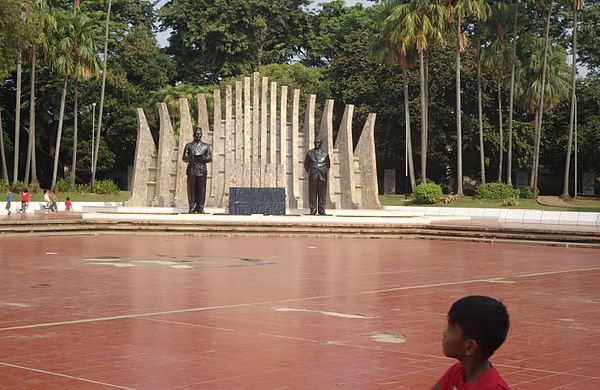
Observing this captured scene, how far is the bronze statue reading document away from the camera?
1144 inches

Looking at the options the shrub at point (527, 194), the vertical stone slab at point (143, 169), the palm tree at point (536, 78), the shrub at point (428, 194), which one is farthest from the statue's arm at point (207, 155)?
the palm tree at point (536, 78)

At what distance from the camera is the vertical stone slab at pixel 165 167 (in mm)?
33281

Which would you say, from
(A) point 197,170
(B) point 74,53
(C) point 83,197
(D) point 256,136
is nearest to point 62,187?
(C) point 83,197

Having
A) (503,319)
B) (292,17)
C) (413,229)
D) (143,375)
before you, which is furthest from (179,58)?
(503,319)

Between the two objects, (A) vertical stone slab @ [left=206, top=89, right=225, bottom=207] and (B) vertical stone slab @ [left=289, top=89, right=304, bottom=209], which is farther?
(A) vertical stone slab @ [left=206, top=89, right=225, bottom=207]

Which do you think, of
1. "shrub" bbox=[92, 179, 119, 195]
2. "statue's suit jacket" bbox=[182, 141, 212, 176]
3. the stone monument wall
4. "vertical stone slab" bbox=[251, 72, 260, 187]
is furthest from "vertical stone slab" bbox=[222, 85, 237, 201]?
→ "shrub" bbox=[92, 179, 119, 195]

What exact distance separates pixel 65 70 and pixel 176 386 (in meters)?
41.2

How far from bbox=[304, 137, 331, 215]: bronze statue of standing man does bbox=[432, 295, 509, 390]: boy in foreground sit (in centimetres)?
2539

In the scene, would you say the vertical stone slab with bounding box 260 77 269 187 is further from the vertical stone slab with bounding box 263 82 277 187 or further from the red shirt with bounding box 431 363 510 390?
the red shirt with bounding box 431 363 510 390

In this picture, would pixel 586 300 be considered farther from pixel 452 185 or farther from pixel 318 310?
pixel 452 185

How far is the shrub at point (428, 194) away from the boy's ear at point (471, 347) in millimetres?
40162

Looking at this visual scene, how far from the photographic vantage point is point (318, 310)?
10688 mm

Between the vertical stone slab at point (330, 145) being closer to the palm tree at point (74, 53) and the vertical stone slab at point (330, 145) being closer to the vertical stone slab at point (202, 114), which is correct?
the vertical stone slab at point (202, 114)

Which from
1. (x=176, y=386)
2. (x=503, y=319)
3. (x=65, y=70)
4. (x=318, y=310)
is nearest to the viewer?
(x=503, y=319)
